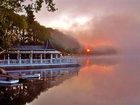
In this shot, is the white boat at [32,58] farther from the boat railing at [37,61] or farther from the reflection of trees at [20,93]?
the reflection of trees at [20,93]

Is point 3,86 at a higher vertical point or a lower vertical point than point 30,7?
lower

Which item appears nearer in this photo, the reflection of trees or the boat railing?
the reflection of trees

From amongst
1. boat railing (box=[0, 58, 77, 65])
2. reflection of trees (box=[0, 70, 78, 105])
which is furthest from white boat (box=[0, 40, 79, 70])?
reflection of trees (box=[0, 70, 78, 105])

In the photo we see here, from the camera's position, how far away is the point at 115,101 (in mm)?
37250

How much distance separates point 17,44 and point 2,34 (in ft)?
157

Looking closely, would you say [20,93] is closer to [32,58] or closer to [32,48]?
[32,48]

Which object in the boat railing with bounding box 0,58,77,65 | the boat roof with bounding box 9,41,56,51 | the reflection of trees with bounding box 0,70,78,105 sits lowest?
the reflection of trees with bounding box 0,70,78,105

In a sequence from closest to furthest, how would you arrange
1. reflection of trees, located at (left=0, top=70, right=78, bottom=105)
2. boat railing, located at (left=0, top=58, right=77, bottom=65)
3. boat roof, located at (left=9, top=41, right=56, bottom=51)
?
reflection of trees, located at (left=0, top=70, right=78, bottom=105) → boat railing, located at (left=0, top=58, right=77, bottom=65) → boat roof, located at (left=9, top=41, right=56, bottom=51)

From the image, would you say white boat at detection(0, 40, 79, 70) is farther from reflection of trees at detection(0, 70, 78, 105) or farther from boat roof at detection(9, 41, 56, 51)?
reflection of trees at detection(0, 70, 78, 105)

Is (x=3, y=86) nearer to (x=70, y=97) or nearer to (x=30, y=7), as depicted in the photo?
(x=70, y=97)

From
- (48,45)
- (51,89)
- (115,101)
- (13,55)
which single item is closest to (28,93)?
(51,89)

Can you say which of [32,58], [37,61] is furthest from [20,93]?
[32,58]

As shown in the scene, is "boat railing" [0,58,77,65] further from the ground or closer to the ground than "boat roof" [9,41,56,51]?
closer to the ground

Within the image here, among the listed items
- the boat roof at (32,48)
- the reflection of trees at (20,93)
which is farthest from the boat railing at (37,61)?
the reflection of trees at (20,93)
